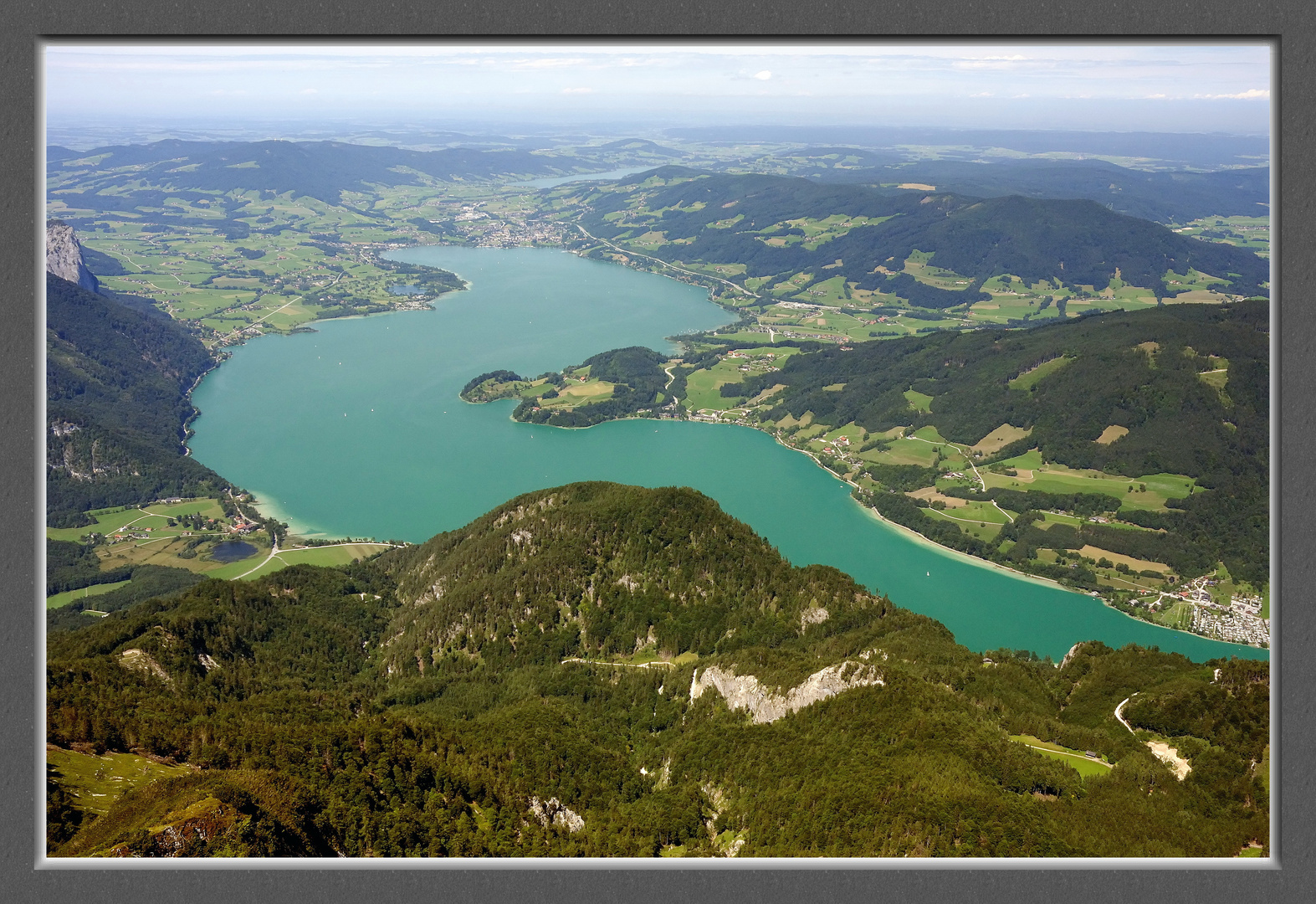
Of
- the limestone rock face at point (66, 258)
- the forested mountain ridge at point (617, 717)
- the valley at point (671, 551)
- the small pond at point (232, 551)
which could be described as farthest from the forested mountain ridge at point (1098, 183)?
the forested mountain ridge at point (617, 717)

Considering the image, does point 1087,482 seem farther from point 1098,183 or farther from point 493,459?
point 1098,183

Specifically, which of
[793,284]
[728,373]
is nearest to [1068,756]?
[728,373]

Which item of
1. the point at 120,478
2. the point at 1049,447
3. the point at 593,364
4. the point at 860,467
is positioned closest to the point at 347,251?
the point at 593,364

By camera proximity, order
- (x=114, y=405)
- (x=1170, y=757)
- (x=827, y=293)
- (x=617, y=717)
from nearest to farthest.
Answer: (x=1170, y=757)
(x=617, y=717)
(x=114, y=405)
(x=827, y=293)

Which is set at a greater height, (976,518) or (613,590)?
(613,590)

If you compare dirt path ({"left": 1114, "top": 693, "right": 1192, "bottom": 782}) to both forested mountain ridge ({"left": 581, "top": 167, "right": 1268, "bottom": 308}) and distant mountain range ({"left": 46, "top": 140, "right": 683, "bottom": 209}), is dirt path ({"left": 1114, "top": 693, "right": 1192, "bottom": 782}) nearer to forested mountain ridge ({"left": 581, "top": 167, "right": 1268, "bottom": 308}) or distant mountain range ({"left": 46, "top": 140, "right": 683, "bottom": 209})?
forested mountain ridge ({"left": 581, "top": 167, "right": 1268, "bottom": 308})

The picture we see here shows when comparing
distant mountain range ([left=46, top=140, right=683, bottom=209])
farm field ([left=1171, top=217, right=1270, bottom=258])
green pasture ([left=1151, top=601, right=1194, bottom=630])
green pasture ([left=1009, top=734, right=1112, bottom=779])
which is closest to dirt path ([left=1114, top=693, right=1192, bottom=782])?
green pasture ([left=1009, top=734, right=1112, bottom=779])

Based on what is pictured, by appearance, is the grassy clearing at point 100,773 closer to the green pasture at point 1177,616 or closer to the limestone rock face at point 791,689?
the limestone rock face at point 791,689
